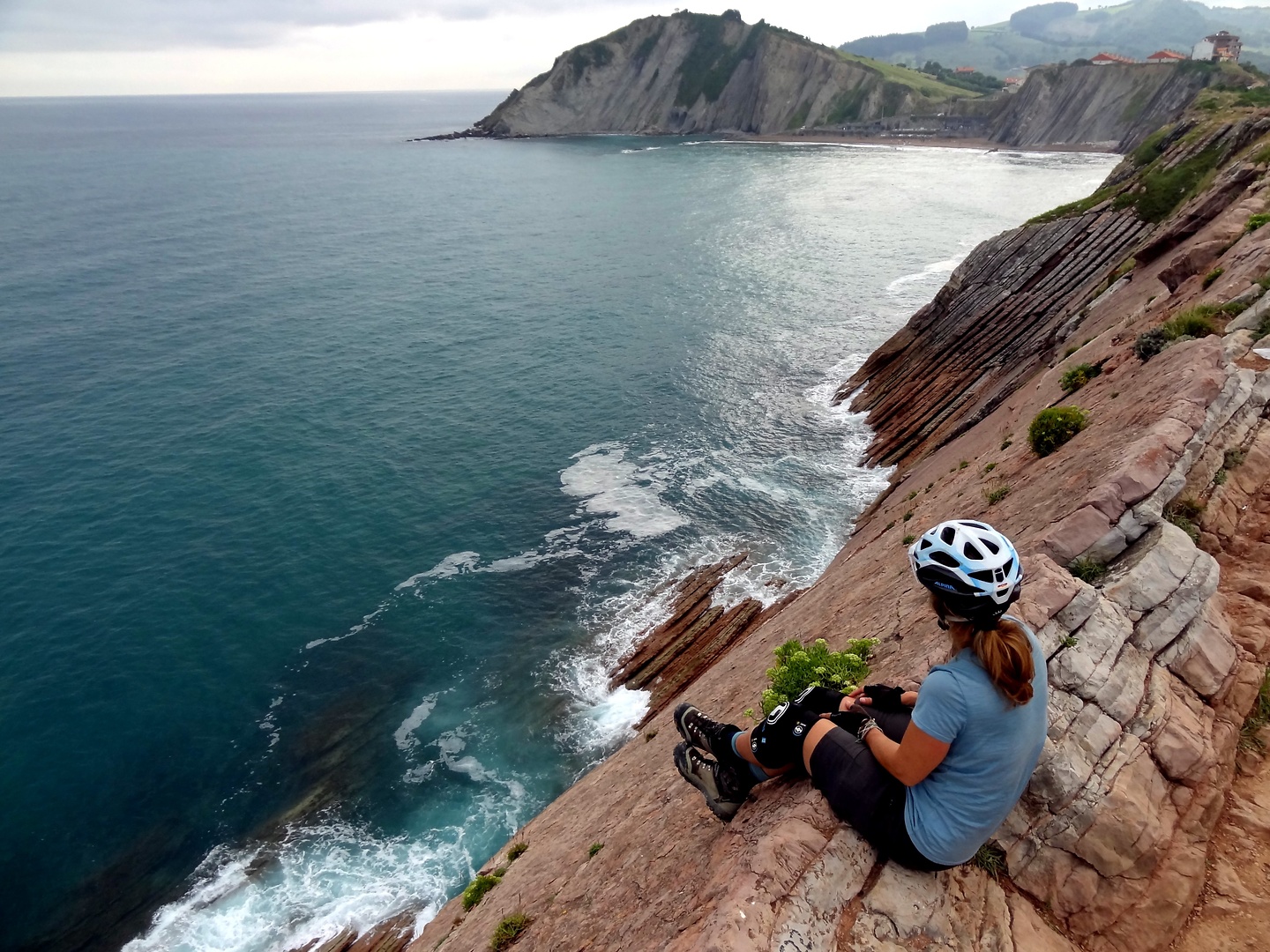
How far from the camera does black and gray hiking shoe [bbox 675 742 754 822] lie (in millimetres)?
8609

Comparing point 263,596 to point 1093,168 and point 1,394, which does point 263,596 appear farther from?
point 1093,168

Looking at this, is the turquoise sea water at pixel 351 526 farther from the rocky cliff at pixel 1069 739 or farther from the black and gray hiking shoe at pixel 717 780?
the black and gray hiking shoe at pixel 717 780

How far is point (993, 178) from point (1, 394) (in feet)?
505

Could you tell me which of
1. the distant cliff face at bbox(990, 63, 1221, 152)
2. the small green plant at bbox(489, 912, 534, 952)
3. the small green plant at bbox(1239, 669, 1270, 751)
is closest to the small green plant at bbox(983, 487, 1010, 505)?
the small green plant at bbox(1239, 669, 1270, 751)

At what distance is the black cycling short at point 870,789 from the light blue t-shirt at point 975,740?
470mm

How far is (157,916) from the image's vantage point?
23.8 metres

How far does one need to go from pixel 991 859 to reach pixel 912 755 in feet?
9.47

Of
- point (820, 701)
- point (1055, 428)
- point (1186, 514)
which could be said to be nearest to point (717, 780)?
point (820, 701)

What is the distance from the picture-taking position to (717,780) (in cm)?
870

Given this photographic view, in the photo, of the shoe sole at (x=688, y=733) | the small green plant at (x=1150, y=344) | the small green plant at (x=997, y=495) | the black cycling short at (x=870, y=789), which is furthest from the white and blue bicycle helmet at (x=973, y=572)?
the small green plant at (x=1150, y=344)

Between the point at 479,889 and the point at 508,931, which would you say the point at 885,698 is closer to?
the point at 508,931

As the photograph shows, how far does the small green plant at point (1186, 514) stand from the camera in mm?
10781

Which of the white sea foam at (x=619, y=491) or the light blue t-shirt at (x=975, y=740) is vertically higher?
the light blue t-shirt at (x=975, y=740)

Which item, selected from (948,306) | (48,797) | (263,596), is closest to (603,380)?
(948,306)
